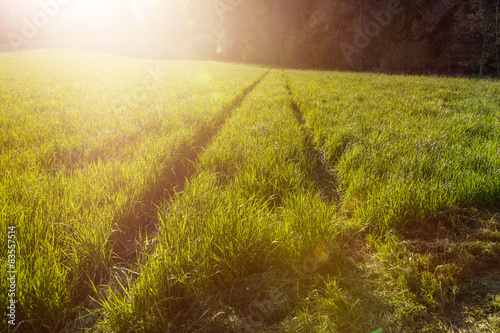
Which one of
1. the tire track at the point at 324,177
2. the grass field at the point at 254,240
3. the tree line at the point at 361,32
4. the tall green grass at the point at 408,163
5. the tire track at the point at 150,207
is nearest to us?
the grass field at the point at 254,240

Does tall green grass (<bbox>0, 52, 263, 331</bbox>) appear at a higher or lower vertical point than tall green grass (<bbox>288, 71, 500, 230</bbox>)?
higher

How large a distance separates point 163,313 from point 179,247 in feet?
1.50

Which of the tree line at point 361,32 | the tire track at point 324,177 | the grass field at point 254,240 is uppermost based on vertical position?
the tree line at point 361,32

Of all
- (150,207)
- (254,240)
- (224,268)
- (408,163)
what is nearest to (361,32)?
(408,163)

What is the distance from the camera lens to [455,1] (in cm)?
2272

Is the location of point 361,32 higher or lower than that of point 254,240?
higher

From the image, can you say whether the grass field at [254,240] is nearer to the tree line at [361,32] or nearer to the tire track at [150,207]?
the tire track at [150,207]

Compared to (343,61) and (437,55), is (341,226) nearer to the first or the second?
(437,55)

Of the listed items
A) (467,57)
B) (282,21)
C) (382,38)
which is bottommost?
(467,57)

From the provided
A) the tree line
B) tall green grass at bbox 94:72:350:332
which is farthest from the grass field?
the tree line

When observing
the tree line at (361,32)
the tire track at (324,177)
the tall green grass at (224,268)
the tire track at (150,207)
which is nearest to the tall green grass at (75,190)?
the tire track at (150,207)

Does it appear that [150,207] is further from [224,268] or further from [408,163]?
[408,163]

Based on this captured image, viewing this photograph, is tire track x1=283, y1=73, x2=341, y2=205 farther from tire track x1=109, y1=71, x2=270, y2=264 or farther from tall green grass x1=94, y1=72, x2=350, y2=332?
tire track x1=109, y1=71, x2=270, y2=264

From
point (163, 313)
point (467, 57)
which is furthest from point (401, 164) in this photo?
point (467, 57)
